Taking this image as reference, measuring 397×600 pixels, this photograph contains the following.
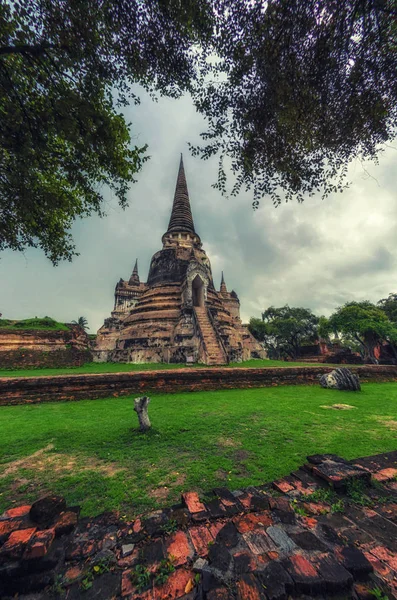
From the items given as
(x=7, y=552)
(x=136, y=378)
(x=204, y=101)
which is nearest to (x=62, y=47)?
A: (x=204, y=101)

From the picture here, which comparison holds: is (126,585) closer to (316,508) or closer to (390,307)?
(316,508)

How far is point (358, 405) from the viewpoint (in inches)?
235

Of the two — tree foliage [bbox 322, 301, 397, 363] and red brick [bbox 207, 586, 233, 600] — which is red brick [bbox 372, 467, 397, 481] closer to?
red brick [bbox 207, 586, 233, 600]

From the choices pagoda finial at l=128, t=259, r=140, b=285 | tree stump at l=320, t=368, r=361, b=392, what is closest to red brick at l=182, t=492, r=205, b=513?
tree stump at l=320, t=368, r=361, b=392

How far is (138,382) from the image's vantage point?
7160 mm

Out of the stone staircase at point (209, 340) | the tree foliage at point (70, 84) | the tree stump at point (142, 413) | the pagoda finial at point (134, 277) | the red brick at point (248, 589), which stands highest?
the pagoda finial at point (134, 277)

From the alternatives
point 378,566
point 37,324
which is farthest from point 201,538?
point 37,324

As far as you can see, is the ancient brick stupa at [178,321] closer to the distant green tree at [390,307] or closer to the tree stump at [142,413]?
the tree stump at [142,413]

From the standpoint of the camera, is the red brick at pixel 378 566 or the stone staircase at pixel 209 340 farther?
the stone staircase at pixel 209 340

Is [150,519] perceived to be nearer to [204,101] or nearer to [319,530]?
[319,530]

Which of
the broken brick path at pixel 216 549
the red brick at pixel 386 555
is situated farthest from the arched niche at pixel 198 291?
the red brick at pixel 386 555

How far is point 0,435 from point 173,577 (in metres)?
4.04

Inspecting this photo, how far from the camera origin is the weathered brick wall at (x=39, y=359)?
12.7 m

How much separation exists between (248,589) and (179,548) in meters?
0.51
